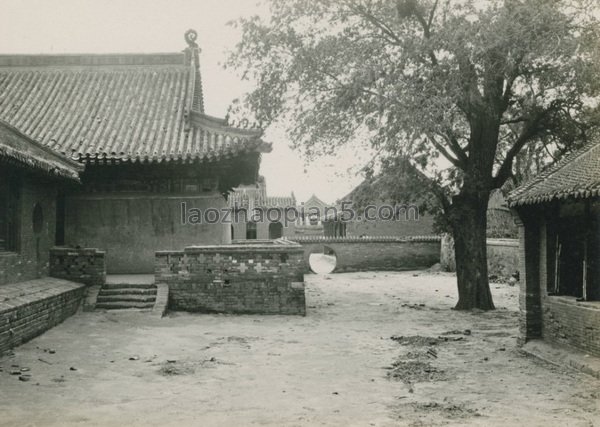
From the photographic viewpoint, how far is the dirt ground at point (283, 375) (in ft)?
17.8

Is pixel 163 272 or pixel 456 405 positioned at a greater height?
pixel 163 272

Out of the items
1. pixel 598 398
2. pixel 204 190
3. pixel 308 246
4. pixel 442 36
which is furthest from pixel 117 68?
pixel 598 398

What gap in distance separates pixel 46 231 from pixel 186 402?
22.4 feet

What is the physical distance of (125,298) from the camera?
11.5 meters

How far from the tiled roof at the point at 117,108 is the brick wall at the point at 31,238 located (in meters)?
1.68

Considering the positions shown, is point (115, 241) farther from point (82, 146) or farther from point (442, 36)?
point (442, 36)

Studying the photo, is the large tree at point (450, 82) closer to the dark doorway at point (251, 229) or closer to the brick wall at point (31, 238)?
the brick wall at point (31, 238)

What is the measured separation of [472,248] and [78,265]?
8.71 metres

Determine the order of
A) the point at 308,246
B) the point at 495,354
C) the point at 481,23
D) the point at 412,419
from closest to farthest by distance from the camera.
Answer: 1. the point at 412,419
2. the point at 495,354
3. the point at 481,23
4. the point at 308,246

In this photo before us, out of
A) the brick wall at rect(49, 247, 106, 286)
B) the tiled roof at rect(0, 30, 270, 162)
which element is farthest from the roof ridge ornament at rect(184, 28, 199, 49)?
the brick wall at rect(49, 247, 106, 286)

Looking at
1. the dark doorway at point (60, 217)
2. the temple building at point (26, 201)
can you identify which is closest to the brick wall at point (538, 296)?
the temple building at point (26, 201)

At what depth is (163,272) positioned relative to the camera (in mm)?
11938

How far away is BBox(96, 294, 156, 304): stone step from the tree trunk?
7.07m

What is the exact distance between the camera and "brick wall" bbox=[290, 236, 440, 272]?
83.8ft
